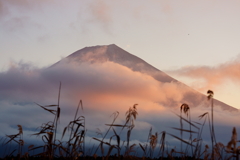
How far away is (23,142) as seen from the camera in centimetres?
639

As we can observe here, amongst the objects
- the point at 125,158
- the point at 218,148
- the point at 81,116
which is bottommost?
the point at 125,158

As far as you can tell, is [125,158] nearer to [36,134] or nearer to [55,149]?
[55,149]

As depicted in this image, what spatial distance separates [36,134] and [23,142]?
1452 millimetres

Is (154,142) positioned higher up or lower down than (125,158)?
higher up

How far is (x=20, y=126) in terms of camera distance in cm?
559

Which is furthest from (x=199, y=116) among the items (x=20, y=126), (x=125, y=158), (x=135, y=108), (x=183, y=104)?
(x=20, y=126)

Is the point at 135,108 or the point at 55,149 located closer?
the point at 55,149

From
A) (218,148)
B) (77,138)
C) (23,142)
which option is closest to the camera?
(77,138)

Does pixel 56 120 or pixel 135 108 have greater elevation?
pixel 135 108

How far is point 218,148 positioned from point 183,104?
5.42 ft

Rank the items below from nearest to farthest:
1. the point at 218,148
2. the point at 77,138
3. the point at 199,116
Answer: the point at 199,116
the point at 77,138
the point at 218,148

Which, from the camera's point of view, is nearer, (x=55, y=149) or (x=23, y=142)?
(x=55, y=149)

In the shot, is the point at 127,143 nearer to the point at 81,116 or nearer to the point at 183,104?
the point at 81,116

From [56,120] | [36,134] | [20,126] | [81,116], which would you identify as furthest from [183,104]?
[20,126]
